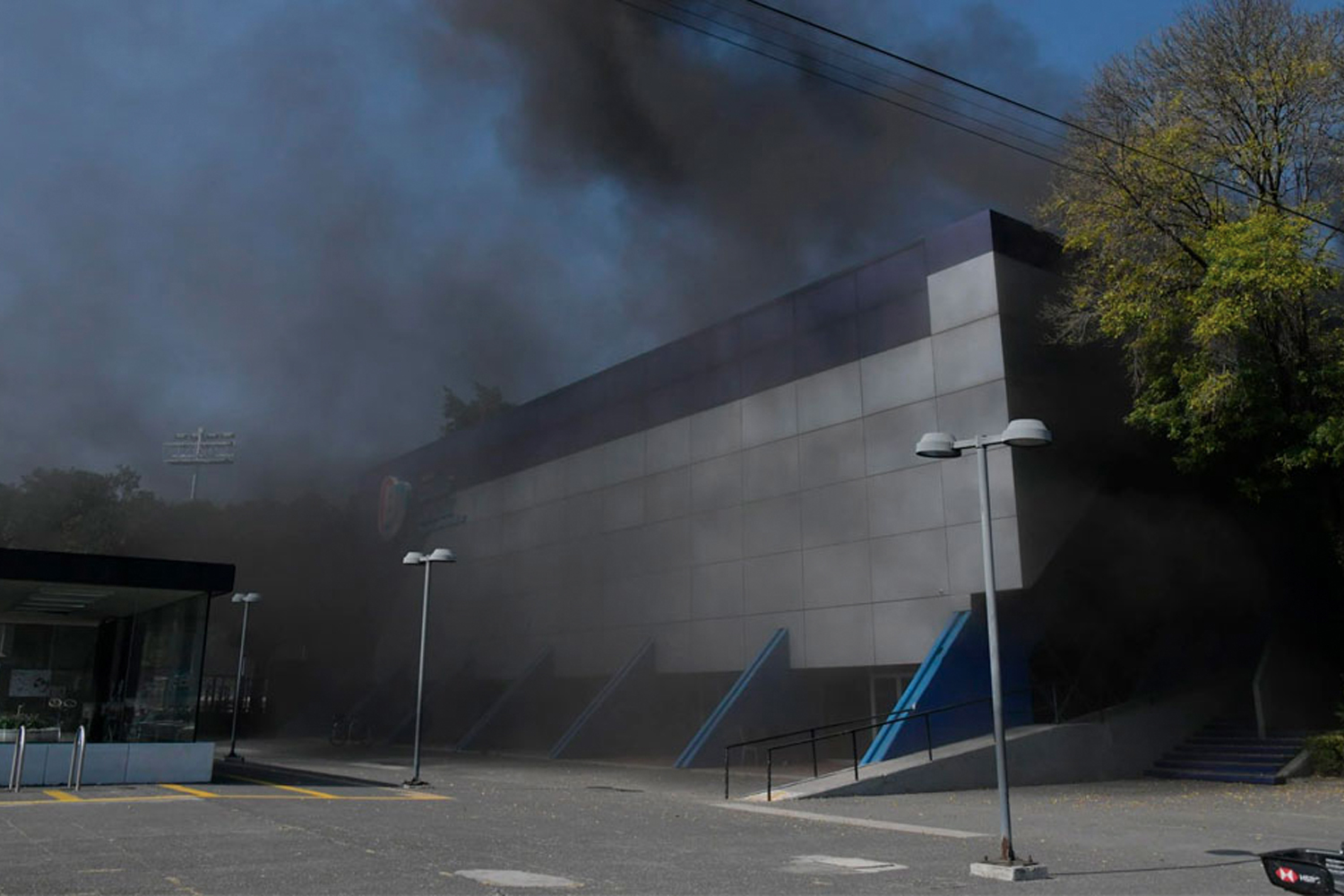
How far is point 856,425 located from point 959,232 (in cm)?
467

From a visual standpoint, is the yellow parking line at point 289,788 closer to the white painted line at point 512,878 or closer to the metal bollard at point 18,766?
the metal bollard at point 18,766

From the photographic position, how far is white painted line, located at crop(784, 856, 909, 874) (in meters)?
9.12

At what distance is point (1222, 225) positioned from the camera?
18125 millimetres

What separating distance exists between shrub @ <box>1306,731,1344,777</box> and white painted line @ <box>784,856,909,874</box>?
41.5 ft

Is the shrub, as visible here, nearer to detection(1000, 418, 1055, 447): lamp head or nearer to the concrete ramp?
the concrete ramp

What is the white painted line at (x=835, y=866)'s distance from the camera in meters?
9.12

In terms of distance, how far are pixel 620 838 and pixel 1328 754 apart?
13.9 metres

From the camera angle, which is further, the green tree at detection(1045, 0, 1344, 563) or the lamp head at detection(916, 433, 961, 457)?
the green tree at detection(1045, 0, 1344, 563)

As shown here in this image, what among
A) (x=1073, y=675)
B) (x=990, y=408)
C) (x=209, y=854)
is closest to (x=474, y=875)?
(x=209, y=854)

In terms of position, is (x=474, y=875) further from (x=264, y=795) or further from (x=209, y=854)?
(x=264, y=795)

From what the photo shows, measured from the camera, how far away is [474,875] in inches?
332

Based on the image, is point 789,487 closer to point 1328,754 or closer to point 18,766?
point 1328,754

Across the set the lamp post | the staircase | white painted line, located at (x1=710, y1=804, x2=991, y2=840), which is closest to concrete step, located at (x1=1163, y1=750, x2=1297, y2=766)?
the staircase

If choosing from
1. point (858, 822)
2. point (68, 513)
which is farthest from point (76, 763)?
point (68, 513)
